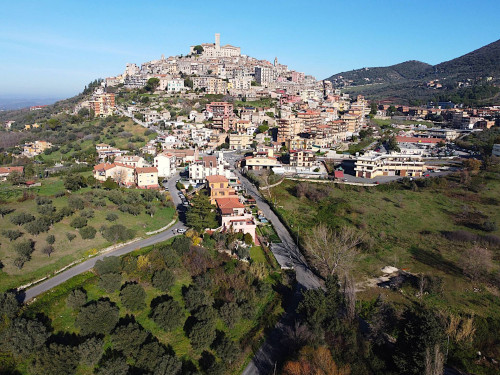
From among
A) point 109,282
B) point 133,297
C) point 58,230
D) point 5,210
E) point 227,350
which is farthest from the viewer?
point 5,210

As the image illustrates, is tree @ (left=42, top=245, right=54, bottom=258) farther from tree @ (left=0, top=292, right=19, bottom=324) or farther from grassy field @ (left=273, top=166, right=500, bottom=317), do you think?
grassy field @ (left=273, top=166, right=500, bottom=317)

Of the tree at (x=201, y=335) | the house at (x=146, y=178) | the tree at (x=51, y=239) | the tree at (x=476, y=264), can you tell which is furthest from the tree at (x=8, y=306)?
the tree at (x=476, y=264)

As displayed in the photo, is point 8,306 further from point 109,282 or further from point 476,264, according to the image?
point 476,264

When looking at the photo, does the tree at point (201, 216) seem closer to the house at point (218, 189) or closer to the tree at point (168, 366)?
the house at point (218, 189)

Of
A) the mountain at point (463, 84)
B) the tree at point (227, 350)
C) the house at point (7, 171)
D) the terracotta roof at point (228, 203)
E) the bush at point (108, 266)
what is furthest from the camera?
the mountain at point (463, 84)

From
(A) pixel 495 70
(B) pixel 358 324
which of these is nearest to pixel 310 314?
(B) pixel 358 324

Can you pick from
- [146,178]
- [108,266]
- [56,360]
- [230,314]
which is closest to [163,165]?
[146,178]

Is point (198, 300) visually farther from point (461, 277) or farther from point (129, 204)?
point (461, 277)
